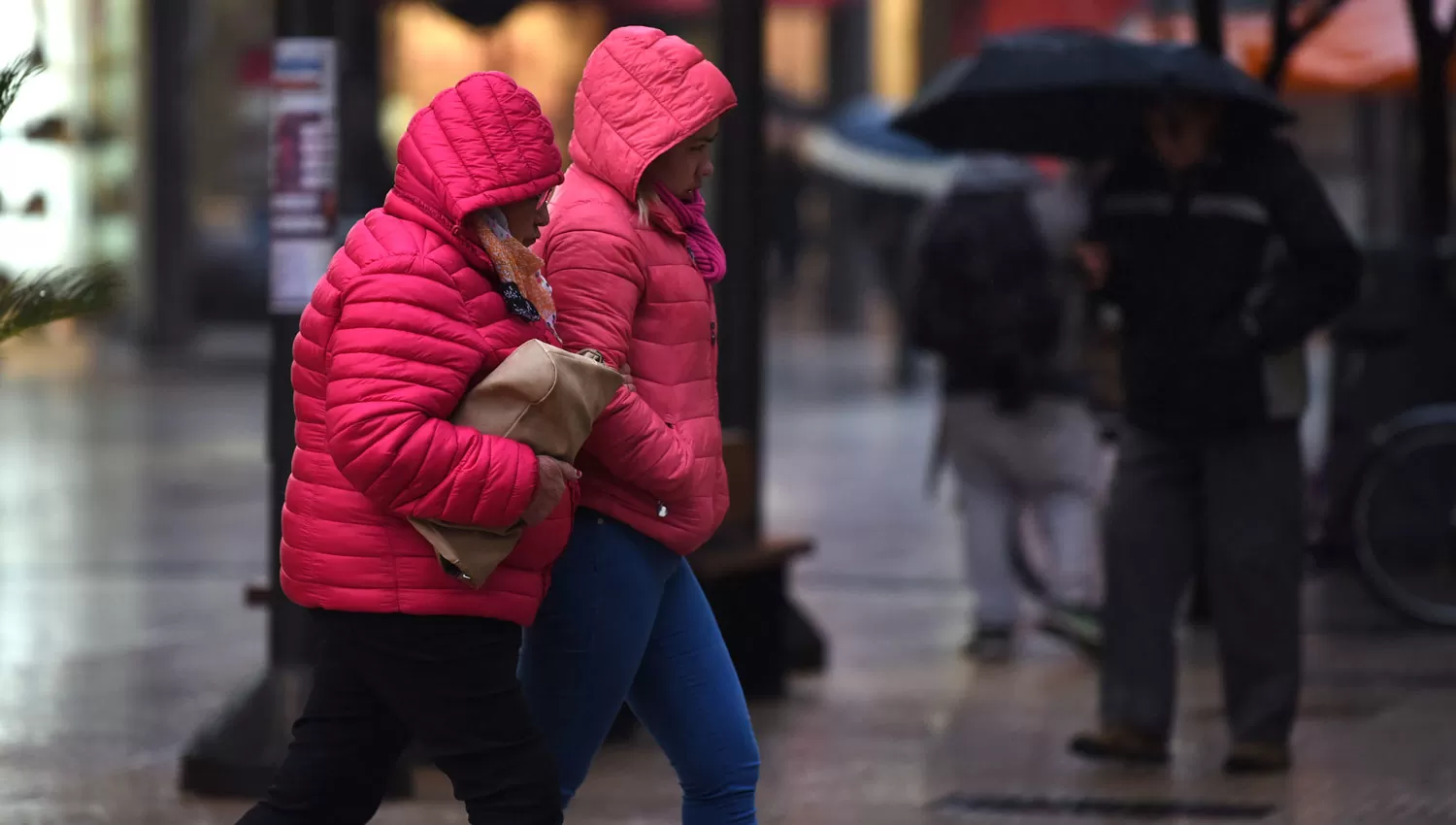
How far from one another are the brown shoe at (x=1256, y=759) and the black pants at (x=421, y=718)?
9.49 ft

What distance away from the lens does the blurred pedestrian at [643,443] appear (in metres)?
3.85

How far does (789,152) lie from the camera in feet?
107

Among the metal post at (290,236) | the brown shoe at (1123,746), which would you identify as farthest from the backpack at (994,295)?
the metal post at (290,236)

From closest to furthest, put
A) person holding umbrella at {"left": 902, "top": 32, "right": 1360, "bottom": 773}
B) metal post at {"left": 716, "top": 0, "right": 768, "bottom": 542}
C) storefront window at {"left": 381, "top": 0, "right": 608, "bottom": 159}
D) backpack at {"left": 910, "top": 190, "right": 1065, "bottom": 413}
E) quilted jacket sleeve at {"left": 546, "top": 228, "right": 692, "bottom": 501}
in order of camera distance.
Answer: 1. quilted jacket sleeve at {"left": 546, "top": 228, "right": 692, "bottom": 501}
2. person holding umbrella at {"left": 902, "top": 32, "right": 1360, "bottom": 773}
3. metal post at {"left": 716, "top": 0, "right": 768, "bottom": 542}
4. backpack at {"left": 910, "top": 190, "right": 1065, "bottom": 413}
5. storefront window at {"left": 381, "top": 0, "right": 608, "bottom": 159}

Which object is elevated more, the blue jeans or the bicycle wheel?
the blue jeans

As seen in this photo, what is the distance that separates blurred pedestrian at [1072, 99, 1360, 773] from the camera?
6000 mm

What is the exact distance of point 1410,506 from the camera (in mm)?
8188

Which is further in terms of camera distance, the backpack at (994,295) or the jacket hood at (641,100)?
the backpack at (994,295)

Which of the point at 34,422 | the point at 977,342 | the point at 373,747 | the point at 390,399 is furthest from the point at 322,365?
the point at 34,422

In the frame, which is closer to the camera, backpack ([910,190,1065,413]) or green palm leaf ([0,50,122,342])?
green palm leaf ([0,50,122,342])

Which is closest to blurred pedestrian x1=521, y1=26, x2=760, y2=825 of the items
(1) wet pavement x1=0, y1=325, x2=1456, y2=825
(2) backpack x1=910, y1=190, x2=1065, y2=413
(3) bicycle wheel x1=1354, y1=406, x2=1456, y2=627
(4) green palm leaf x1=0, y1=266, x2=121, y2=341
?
(4) green palm leaf x1=0, y1=266, x2=121, y2=341

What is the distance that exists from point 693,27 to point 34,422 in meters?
16.3

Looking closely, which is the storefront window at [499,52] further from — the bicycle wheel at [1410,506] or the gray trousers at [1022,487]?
the bicycle wheel at [1410,506]

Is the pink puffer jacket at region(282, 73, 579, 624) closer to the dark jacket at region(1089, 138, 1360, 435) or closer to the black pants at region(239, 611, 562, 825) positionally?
the black pants at region(239, 611, 562, 825)
